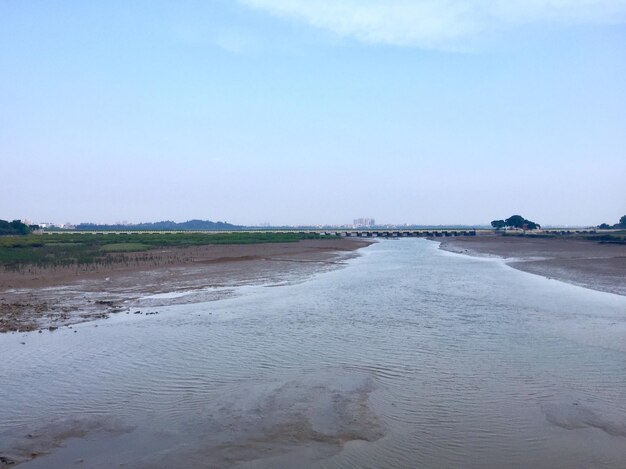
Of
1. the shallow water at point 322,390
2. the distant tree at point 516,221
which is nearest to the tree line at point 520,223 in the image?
the distant tree at point 516,221

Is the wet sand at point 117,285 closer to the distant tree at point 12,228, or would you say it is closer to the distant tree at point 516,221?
the distant tree at point 12,228

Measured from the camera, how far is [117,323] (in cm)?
1631

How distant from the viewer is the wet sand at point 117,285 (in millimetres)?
17609

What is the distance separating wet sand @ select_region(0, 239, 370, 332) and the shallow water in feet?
7.23

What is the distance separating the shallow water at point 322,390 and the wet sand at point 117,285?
2204 mm

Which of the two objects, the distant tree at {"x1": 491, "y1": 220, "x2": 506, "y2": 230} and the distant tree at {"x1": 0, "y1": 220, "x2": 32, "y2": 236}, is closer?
the distant tree at {"x1": 0, "y1": 220, "x2": 32, "y2": 236}

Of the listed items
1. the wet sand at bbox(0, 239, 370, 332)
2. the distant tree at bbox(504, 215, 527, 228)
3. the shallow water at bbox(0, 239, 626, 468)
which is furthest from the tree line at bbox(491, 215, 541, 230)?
the shallow water at bbox(0, 239, 626, 468)

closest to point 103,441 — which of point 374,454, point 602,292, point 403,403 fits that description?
point 374,454

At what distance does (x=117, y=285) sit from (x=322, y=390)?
60.9 ft

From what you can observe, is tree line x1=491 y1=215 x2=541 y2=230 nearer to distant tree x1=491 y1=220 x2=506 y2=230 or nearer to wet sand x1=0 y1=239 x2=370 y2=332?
Answer: distant tree x1=491 y1=220 x2=506 y2=230

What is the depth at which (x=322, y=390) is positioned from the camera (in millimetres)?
9703

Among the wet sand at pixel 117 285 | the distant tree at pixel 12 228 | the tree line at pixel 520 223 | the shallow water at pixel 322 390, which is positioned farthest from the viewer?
the tree line at pixel 520 223

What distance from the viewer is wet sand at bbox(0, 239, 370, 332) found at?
57.8ft

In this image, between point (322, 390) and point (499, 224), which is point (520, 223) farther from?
point (322, 390)
